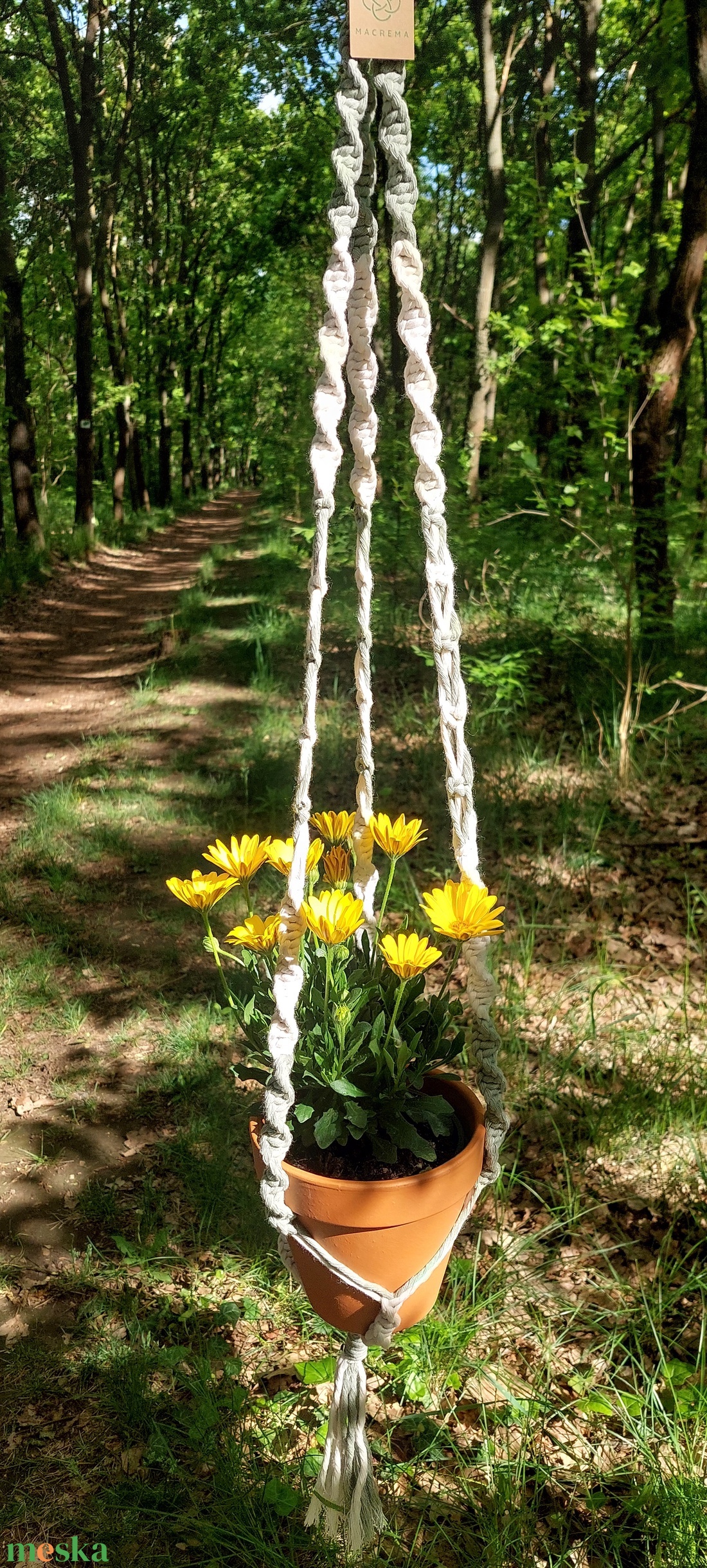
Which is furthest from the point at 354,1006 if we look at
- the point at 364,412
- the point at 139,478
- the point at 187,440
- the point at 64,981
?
the point at 187,440

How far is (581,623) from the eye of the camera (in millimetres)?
5527

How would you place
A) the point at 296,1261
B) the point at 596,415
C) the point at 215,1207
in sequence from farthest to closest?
the point at 596,415 < the point at 215,1207 < the point at 296,1261

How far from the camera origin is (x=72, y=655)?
8266mm

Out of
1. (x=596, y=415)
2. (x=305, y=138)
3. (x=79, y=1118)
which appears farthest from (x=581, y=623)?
(x=305, y=138)

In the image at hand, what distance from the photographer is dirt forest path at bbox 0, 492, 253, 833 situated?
5828mm

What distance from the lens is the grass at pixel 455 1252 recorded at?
174 centimetres

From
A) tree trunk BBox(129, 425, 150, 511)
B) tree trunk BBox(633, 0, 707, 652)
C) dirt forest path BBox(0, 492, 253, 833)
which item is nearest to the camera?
tree trunk BBox(633, 0, 707, 652)

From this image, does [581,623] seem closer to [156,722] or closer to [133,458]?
[156,722]

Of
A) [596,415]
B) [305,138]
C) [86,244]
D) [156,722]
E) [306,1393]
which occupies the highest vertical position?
[305,138]

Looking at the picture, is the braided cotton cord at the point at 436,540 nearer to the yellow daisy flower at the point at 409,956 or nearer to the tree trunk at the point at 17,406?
the yellow daisy flower at the point at 409,956

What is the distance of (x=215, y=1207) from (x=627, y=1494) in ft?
3.74

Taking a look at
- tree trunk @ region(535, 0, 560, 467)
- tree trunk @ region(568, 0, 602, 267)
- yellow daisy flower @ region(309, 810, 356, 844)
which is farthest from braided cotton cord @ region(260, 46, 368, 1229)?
tree trunk @ region(568, 0, 602, 267)

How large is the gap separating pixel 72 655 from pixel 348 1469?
295 inches

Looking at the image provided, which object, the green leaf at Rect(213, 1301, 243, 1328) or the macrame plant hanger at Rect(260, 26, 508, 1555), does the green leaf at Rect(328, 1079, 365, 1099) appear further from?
the green leaf at Rect(213, 1301, 243, 1328)
